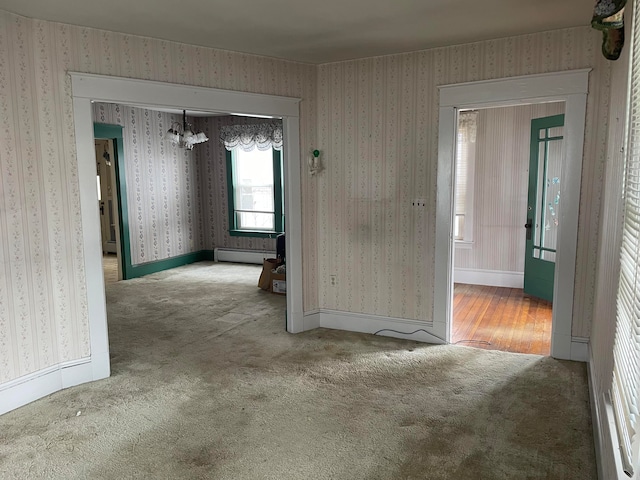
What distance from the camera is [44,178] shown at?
→ 10.8 feet

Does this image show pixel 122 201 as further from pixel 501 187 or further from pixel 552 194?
pixel 552 194

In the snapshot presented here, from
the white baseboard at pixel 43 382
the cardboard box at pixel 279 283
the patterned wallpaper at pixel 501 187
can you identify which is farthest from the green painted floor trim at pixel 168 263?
the patterned wallpaper at pixel 501 187

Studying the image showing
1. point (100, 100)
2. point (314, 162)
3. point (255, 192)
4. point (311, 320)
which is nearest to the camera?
point (100, 100)

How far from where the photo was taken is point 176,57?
3762mm

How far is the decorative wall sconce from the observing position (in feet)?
15.0

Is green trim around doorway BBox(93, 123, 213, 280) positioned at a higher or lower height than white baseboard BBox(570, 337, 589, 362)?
higher

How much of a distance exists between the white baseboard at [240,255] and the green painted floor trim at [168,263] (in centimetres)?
20

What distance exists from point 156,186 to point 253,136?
183 cm

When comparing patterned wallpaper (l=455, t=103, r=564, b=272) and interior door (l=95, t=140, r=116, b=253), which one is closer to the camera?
patterned wallpaper (l=455, t=103, r=564, b=272)

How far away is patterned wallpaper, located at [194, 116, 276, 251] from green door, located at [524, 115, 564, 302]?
4315 mm

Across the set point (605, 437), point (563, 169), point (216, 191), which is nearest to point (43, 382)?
point (605, 437)

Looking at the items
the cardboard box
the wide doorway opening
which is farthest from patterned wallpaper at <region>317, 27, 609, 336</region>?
the cardboard box

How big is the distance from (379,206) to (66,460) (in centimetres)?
313

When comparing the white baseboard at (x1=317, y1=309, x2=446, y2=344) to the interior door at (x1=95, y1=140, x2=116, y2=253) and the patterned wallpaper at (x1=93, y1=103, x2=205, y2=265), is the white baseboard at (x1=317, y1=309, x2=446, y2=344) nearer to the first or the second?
the patterned wallpaper at (x1=93, y1=103, x2=205, y2=265)
